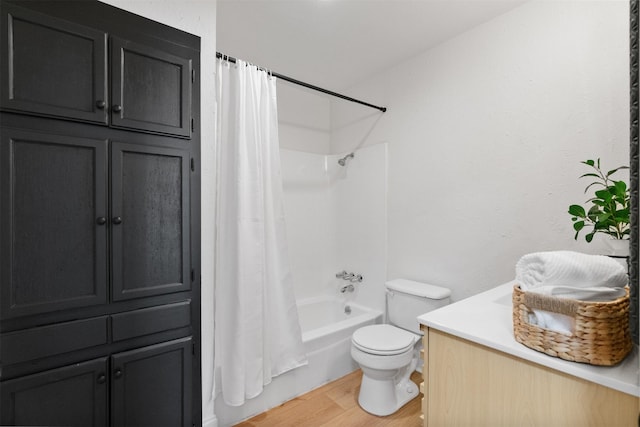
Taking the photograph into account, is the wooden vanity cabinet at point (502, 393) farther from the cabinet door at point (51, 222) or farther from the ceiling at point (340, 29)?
the ceiling at point (340, 29)

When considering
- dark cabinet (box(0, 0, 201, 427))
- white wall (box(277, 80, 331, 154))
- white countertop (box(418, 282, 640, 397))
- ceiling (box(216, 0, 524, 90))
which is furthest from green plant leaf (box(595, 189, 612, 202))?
white wall (box(277, 80, 331, 154))

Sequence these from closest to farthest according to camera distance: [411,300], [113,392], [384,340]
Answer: [113,392] → [384,340] → [411,300]

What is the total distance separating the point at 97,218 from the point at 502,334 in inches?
64.2

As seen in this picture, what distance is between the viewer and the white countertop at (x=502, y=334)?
0.79 meters

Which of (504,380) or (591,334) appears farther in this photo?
(504,380)

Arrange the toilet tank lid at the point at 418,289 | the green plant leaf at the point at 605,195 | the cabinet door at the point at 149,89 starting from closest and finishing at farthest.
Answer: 1. the green plant leaf at the point at 605,195
2. the cabinet door at the point at 149,89
3. the toilet tank lid at the point at 418,289

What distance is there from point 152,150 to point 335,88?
212 centimetres

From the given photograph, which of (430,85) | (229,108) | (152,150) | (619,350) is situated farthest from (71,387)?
(430,85)

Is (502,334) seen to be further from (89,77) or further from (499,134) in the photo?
(89,77)

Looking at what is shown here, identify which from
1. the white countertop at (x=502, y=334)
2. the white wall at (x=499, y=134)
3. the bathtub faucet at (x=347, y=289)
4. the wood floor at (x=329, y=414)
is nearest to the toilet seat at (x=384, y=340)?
the wood floor at (x=329, y=414)

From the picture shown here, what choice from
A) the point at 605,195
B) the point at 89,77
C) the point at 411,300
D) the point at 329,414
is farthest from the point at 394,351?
the point at 89,77

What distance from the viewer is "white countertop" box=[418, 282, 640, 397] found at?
0.79m

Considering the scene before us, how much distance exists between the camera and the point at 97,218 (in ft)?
4.14

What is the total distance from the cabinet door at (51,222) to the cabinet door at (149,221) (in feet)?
0.18
